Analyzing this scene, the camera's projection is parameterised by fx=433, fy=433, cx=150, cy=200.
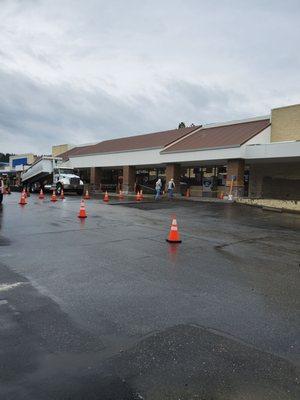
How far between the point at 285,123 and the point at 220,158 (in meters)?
5.49

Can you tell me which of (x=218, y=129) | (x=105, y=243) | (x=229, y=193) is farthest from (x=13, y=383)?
(x=218, y=129)

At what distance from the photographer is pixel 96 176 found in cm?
5009

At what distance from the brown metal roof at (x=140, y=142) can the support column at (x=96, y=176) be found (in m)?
2.00

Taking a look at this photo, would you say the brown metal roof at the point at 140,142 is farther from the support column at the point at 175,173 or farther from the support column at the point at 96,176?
the support column at the point at 175,173

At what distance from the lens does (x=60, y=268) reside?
27.4ft

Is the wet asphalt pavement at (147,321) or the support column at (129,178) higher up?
the support column at (129,178)

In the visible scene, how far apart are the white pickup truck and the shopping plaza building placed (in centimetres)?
620

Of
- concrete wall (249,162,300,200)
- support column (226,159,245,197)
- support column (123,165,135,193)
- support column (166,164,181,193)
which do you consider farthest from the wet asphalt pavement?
support column (123,165,135,193)

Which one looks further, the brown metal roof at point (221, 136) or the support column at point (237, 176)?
the brown metal roof at point (221, 136)

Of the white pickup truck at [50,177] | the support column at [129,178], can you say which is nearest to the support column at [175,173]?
the support column at [129,178]

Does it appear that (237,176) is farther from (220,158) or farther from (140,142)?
(140,142)

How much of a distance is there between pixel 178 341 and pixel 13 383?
1.84 meters

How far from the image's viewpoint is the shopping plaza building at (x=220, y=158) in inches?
1265

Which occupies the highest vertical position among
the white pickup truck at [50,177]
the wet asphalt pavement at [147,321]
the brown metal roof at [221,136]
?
the brown metal roof at [221,136]
